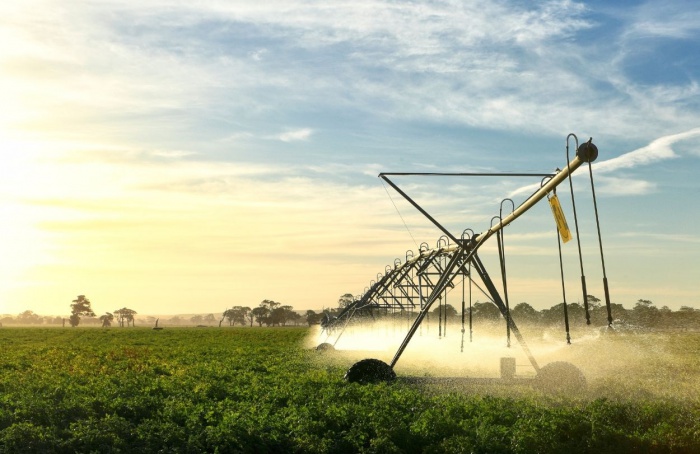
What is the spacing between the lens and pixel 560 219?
12680 mm

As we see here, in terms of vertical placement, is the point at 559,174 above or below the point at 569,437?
above

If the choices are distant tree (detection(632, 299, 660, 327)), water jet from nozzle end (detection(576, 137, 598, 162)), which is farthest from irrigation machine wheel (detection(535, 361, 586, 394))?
distant tree (detection(632, 299, 660, 327))

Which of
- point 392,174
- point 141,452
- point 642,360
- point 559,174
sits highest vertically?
point 392,174

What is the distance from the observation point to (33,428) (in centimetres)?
1325

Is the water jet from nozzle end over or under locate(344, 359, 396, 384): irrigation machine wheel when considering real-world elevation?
over

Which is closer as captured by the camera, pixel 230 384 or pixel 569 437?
pixel 569 437

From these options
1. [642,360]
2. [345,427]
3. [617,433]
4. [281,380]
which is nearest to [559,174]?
[617,433]

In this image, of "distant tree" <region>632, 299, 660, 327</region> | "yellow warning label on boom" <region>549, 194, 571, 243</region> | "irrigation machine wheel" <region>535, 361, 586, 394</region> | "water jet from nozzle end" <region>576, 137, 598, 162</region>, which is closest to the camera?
"yellow warning label on boom" <region>549, 194, 571, 243</region>

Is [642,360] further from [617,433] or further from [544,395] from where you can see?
[617,433]

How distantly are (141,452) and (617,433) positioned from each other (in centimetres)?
805

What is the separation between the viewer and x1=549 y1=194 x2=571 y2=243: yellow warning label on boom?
12.2 m

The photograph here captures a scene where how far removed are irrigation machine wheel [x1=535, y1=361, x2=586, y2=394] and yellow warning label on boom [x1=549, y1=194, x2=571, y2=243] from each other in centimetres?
592

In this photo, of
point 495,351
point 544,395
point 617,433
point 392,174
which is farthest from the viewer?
point 495,351

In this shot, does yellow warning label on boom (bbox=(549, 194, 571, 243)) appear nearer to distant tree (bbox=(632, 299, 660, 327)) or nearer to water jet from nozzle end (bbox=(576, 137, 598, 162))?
water jet from nozzle end (bbox=(576, 137, 598, 162))
